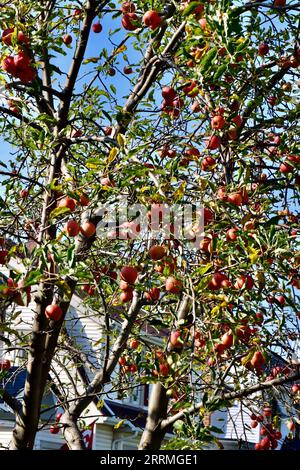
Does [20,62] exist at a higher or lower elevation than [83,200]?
higher

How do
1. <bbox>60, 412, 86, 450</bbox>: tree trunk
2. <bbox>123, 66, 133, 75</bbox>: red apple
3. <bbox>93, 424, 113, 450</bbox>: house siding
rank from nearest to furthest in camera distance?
1. <bbox>60, 412, 86, 450</bbox>: tree trunk
2. <bbox>123, 66, 133, 75</bbox>: red apple
3. <bbox>93, 424, 113, 450</bbox>: house siding

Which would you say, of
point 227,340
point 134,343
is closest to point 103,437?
point 134,343

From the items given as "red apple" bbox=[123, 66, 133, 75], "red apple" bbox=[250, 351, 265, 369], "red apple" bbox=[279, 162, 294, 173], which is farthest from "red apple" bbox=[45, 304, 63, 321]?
"red apple" bbox=[123, 66, 133, 75]

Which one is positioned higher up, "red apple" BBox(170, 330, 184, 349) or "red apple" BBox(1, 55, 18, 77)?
"red apple" BBox(1, 55, 18, 77)

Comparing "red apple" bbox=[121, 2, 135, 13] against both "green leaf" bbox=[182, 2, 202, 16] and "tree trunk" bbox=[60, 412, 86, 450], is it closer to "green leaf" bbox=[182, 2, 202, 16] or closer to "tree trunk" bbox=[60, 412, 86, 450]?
"green leaf" bbox=[182, 2, 202, 16]

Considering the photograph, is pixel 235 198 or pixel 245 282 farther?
pixel 245 282

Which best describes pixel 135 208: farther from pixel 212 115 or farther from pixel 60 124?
pixel 60 124

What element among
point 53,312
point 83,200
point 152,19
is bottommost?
→ point 53,312

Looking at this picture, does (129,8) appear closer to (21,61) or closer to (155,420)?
(21,61)

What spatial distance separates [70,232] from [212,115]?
1.30 m

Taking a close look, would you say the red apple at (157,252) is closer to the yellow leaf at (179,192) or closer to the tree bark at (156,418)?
the yellow leaf at (179,192)

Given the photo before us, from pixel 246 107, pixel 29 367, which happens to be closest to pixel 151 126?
pixel 246 107

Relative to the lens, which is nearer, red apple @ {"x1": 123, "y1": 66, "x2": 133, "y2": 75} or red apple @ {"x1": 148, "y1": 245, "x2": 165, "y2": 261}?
red apple @ {"x1": 148, "y1": 245, "x2": 165, "y2": 261}

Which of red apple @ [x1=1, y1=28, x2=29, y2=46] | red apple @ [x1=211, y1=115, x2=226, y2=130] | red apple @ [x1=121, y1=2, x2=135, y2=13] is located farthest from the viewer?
red apple @ [x1=121, y1=2, x2=135, y2=13]
